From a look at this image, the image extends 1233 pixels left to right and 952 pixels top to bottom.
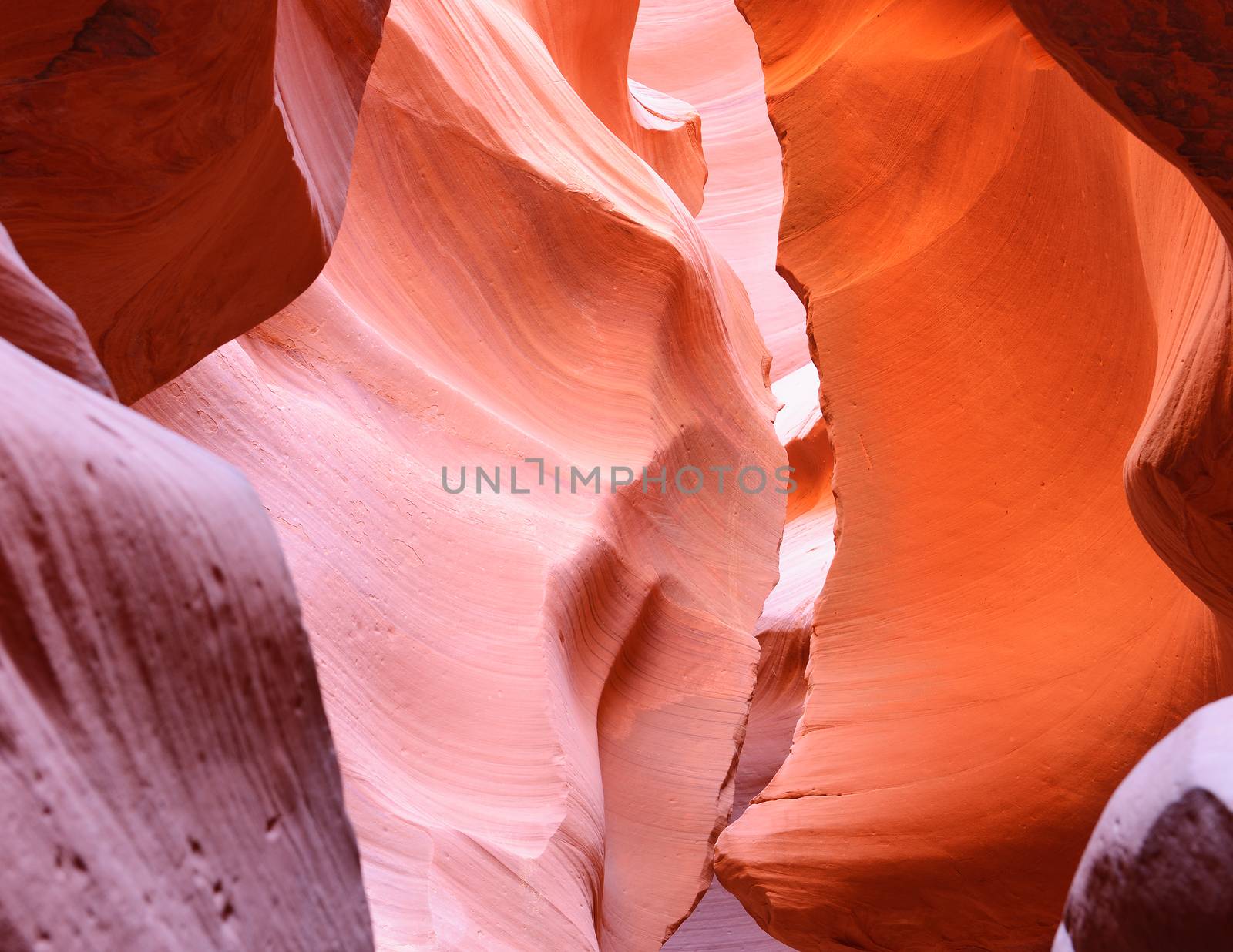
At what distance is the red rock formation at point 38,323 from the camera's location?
3.76ft

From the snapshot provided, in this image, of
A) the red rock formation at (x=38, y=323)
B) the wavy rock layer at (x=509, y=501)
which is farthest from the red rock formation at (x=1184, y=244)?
the wavy rock layer at (x=509, y=501)

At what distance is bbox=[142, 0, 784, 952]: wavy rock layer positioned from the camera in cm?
276

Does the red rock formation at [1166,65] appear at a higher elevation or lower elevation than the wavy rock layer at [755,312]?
higher

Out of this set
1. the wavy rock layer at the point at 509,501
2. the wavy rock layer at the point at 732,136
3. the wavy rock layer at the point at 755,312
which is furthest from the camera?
the wavy rock layer at the point at 732,136

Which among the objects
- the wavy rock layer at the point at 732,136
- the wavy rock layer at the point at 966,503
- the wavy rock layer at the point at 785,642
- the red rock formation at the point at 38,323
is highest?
the red rock formation at the point at 38,323

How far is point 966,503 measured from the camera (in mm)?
3295

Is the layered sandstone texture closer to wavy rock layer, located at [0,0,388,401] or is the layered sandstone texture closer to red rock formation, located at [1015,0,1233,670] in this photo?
red rock formation, located at [1015,0,1233,670]

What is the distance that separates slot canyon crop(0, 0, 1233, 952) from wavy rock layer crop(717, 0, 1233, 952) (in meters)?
0.01

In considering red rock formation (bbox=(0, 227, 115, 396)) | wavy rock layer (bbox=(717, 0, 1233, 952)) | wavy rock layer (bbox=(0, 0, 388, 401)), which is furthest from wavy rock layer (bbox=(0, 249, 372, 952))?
wavy rock layer (bbox=(717, 0, 1233, 952))

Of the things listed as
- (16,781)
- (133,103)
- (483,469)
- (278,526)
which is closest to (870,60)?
(483,469)

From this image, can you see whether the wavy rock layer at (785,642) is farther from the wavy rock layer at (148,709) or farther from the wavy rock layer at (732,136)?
the wavy rock layer at (148,709)

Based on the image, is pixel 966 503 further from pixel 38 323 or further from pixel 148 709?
pixel 148 709

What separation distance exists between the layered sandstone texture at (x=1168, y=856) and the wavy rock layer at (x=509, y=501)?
1.61 meters

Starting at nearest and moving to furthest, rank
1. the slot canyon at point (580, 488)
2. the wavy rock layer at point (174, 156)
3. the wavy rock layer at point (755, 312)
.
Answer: the slot canyon at point (580, 488), the wavy rock layer at point (174, 156), the wavy rock layer at point (755, 312)
